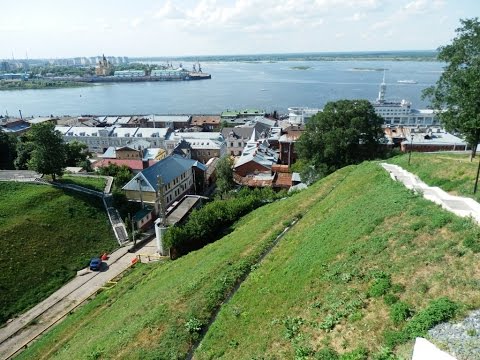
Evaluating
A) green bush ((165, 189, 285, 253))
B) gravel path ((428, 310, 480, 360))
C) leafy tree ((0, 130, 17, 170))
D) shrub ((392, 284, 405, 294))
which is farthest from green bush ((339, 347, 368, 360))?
leafy tree ((0, 130, 17, 170))

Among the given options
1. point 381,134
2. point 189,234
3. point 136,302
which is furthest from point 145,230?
point 381,134

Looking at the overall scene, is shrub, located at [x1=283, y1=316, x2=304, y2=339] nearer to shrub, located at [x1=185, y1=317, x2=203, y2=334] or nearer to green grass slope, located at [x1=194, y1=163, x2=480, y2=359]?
green grass slope, located at [x1=194, y1=163, x2=480, y2=359]

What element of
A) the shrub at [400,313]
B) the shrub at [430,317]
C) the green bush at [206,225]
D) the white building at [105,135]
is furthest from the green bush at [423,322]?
the white building at [105,135]

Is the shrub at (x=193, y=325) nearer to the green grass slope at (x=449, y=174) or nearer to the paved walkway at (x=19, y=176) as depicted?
the green grass slope at (x=449, y=174)

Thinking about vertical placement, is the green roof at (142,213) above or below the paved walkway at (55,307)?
above

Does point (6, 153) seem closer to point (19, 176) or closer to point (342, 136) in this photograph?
point (19, 176)

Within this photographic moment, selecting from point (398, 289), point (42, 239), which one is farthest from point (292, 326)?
point (42, 239)
